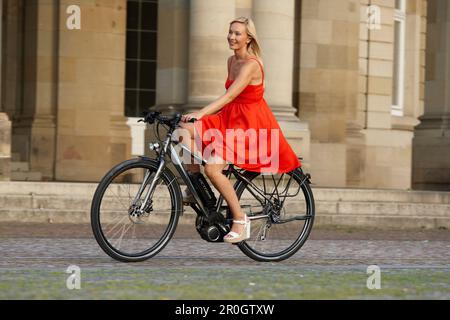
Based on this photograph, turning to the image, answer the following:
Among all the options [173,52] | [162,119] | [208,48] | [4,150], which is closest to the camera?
[162,119]

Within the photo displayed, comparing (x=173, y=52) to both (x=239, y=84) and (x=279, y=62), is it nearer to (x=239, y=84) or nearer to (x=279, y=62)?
(x=279, y=62)

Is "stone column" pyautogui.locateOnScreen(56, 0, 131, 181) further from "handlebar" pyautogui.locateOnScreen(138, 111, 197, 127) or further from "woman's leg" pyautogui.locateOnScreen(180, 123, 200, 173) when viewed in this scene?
"handlebar" pyautogui.locateOnScreen(138, 111, 197, 127)

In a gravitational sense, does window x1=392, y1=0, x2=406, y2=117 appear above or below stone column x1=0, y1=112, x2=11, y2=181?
above

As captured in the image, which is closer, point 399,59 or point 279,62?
point 279,62

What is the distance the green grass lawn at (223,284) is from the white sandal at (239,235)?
292mm

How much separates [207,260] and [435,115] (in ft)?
43.3

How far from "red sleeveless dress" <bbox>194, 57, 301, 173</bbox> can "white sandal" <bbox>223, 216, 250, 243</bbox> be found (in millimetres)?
369

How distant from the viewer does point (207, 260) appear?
A: 8.18 metres

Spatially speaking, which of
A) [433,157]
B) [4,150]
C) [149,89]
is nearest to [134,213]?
[4,150]

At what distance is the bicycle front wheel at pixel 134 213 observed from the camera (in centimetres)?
742

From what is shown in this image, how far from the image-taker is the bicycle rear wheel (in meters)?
8.03

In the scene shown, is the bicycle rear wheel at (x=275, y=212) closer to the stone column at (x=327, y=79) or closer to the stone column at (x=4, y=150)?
the stone column at (x=4, y=150)

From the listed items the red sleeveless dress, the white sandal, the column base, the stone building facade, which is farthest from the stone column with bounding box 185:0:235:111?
the white sandal

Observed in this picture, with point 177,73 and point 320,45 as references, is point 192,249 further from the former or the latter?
point 320,45
